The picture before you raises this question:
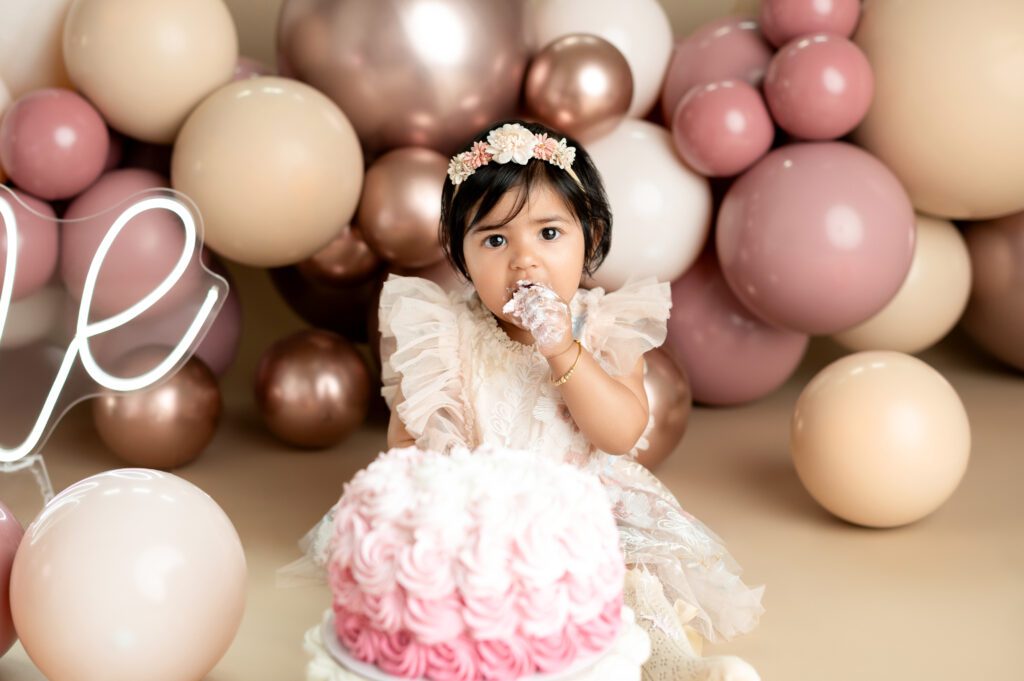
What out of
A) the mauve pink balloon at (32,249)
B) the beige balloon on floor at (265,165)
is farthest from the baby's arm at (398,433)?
the mauve pink balloon at (32,249)

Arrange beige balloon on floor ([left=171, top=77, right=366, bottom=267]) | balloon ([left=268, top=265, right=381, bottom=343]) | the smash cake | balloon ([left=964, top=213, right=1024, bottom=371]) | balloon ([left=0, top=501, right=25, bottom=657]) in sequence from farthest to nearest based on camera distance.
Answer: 1. balloon ([left=268, top=265, right=381, bottom=343])
2. balloon ([left=964, top=213, right=1024, bottom=371])
3. beige balloon on floor ([left=171, top=77, right=366, bottom=267])
4. balloon ([left=0, top=501, right=25, bottom=657])
5. the smash cake

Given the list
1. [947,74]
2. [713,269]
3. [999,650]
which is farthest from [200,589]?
[947,74]

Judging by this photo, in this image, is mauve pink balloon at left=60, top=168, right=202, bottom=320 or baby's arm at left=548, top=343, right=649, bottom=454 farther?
mauve pink balloon at left=60, top=168, right=202, bottom=320

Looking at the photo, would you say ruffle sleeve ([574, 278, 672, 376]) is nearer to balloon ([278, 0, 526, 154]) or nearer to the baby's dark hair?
the baby's dark hair

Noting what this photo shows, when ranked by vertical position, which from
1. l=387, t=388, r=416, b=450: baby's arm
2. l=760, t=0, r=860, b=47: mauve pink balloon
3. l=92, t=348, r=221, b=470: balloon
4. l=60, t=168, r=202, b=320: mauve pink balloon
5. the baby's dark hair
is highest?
l=760, t=0, r=860, b=47: mauve pink balloon

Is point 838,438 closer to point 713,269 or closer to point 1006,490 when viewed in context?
point 1006,490

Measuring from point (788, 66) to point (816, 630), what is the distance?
55.8 inches

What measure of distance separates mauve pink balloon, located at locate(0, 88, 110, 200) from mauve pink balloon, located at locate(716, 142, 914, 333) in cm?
161

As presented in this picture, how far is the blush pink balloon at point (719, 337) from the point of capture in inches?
133

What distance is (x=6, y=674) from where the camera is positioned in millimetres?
2111

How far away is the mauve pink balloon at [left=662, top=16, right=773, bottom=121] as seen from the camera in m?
3.24

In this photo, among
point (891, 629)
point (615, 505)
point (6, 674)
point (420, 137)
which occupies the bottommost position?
point (6, 674)

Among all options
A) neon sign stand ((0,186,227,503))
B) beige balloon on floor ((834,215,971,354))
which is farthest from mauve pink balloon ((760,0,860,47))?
neon sign stand ((0,186,227,503))

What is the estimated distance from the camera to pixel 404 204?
3.03m
